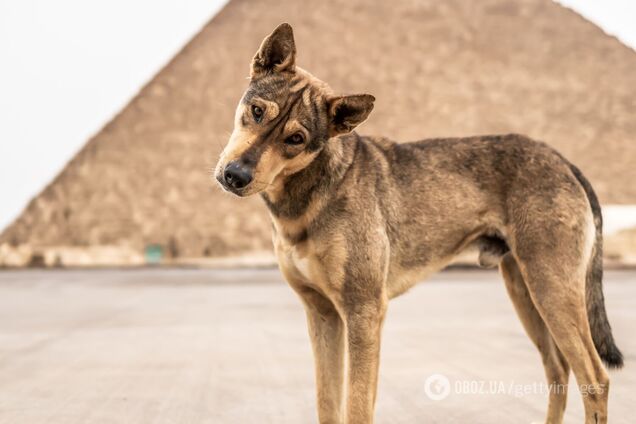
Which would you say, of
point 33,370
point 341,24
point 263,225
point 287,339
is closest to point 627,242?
point 263,225

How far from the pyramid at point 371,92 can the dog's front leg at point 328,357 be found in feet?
131

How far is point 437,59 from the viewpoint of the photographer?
51.6 metres

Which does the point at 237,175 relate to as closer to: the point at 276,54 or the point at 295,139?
the point at 295,139

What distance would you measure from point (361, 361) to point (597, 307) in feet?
3.66

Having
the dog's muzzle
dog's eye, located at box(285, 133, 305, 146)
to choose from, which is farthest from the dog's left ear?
the dog's muzzle

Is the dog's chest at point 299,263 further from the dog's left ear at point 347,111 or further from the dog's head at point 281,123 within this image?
the dog's left ear at point 347,111

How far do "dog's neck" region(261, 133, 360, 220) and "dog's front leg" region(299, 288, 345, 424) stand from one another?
0.41 metres

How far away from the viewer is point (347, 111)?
2857mm

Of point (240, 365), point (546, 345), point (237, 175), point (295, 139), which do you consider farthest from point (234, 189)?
point (240, 365)

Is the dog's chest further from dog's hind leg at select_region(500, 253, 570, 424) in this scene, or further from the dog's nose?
dog's hind leg at select_region(500, 253, 570, 424)

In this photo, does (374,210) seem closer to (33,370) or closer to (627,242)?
(33,370)

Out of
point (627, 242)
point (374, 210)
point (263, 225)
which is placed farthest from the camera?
point (263, 225)

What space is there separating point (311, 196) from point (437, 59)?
50.0 meters

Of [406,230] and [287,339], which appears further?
[287,339]
